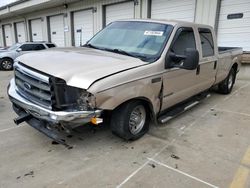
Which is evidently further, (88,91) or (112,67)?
(112,67)

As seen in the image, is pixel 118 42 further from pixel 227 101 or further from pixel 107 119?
pixel 227 101

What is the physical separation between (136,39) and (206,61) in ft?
6.19

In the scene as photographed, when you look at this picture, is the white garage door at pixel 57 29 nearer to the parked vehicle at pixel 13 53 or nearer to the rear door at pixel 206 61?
the parked vehicle at pixel 13 53

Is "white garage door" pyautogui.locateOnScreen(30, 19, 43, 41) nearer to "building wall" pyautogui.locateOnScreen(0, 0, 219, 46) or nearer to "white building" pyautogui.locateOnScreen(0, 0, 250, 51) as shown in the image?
"white building" pyautogui.locateOnScreen(0, 0, 250, 51)

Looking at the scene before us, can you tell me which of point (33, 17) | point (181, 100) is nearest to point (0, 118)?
point (181, 100)

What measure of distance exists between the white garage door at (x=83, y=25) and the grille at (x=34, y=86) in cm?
1363

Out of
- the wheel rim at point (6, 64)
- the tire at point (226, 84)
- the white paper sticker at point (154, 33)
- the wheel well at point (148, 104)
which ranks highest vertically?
the white paper sticker at point (154, 33)

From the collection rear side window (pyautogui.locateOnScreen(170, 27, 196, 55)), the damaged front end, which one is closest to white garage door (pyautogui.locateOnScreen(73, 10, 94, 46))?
rear side window (pyautogui.locateOnScreen(170, 27, 196, 55))

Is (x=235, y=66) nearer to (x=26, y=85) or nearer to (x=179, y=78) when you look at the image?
(x=179, y=78)

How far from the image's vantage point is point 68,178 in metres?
2.81

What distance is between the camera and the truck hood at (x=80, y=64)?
115 inches

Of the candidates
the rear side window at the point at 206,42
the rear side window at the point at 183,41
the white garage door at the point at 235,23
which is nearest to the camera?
the rear side window at the point at 183,41

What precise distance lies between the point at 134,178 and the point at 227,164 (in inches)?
53.2

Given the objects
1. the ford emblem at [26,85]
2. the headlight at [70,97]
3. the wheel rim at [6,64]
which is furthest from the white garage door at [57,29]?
the headlight at [70,97]
